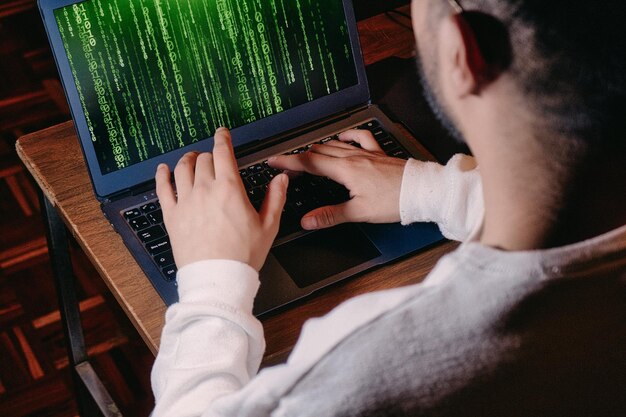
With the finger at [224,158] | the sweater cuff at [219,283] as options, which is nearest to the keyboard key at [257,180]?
the finger at [224,158]

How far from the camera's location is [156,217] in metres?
0.99

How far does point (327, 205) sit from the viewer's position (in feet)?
3.28

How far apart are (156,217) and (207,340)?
260mm

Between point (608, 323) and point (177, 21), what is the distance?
2.12 feet

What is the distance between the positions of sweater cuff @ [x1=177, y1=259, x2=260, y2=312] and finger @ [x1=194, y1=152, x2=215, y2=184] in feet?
0.39

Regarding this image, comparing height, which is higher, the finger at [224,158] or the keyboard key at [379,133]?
the finger at [224,158]

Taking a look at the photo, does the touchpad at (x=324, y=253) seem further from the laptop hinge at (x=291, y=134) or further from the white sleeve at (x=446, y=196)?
the laptop hinge at (x=291, y=134)

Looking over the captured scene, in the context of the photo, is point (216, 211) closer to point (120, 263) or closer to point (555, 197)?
point (120, 263)

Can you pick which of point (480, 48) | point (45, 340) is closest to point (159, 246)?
point (480, 48)

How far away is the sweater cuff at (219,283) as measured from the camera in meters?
0.81

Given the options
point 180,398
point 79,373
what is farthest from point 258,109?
point 79,373

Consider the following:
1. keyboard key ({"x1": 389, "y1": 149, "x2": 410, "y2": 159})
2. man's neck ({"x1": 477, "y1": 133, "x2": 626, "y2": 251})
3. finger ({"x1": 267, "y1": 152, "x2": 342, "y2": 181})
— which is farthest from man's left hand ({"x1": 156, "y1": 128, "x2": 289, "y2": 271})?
man's neck ({"x1": 477, "y1": 133, "x2": 626, "y2": 251})

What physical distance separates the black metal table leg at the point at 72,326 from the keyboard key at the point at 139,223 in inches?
10.1

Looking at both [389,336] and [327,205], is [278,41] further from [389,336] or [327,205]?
[389,336]
